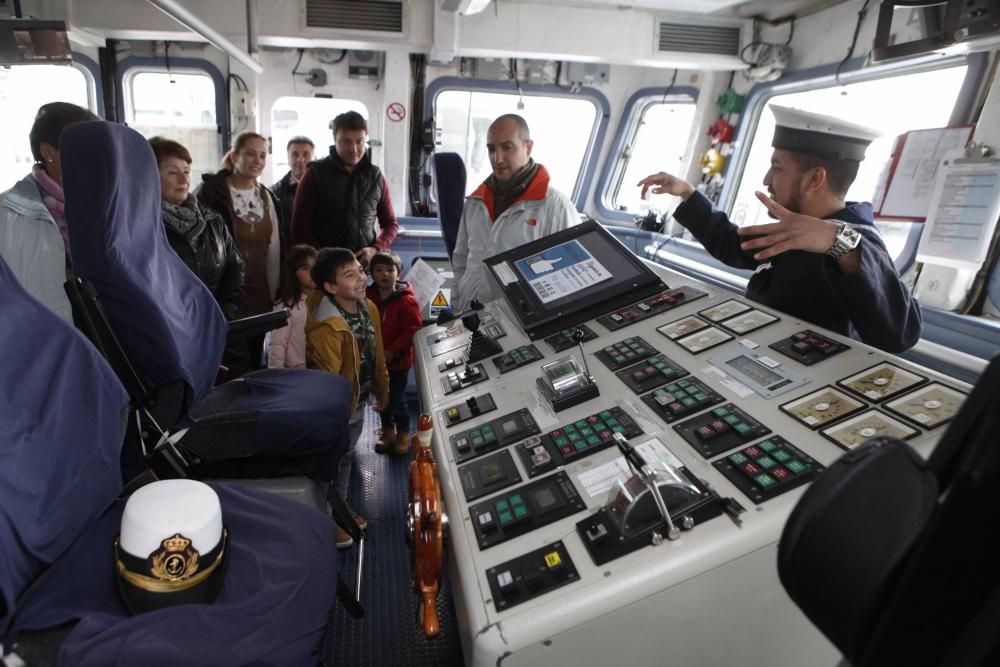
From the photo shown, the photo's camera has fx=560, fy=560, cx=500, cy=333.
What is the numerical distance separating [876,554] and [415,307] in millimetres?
2471

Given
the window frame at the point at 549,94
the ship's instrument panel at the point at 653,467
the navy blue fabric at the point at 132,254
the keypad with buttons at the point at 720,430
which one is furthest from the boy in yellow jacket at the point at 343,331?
the window frame at the point at 549,94

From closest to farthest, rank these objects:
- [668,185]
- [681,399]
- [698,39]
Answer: [681,399]
[668,185]
[698,39]

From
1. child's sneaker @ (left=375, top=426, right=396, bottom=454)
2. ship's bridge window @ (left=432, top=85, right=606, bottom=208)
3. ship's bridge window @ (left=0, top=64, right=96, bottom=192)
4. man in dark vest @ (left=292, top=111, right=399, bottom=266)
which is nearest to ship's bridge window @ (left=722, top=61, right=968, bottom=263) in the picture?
ship's bridge window @ (left=432, top=85, right=606, bottom=208)

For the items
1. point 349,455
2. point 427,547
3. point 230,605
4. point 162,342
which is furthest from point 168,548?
point 349,455

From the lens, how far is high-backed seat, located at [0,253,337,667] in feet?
2.68

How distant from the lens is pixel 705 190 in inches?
155

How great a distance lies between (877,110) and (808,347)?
2.67 m

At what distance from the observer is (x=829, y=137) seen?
134cm

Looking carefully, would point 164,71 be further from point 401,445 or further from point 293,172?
point 401,445

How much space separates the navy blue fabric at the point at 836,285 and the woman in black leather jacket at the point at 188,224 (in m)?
1.80

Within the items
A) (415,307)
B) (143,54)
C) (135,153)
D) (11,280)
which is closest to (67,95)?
(143,54)

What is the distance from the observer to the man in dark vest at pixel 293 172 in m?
3.29

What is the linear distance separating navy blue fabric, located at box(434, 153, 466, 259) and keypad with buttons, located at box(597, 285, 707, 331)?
51.7 inches

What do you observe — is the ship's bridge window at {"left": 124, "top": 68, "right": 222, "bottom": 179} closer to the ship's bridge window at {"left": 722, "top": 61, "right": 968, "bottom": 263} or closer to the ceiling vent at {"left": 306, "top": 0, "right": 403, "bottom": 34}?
the ceiling vent at {"left": 306, "top": 0, "right": 403, "bottom": 34}
